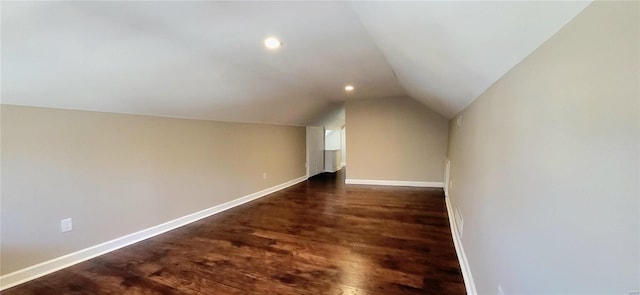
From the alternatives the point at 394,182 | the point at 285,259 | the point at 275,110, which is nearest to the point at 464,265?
the point at 285,259

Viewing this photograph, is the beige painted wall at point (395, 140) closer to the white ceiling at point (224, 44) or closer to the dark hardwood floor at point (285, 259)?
the dark hardwood floor at point (285, 259)

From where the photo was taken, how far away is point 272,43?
228cm

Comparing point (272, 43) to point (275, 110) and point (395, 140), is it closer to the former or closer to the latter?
point (275, 110)

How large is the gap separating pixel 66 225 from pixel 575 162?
141 inches

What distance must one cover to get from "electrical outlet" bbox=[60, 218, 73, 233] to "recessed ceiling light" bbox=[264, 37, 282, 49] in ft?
8.01

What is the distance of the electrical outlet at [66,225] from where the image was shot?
2.51m

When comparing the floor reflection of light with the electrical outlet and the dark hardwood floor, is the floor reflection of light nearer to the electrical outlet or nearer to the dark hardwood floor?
the dark hardwood floor

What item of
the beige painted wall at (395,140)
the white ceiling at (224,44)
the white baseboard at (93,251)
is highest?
the white ceiling at (224,44)

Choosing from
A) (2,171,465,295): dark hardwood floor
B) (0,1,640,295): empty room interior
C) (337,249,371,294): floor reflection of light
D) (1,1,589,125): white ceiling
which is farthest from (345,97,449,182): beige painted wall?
(337,249,371,294): floor reflection of light

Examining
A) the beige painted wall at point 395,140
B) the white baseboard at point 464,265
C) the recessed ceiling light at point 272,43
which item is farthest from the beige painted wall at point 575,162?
the beige painted wall at point 395,140

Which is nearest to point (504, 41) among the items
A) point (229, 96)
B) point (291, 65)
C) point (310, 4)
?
point (310, 4)

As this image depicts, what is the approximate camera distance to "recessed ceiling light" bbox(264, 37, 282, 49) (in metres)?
2.20

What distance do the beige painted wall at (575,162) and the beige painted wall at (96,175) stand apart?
11.2 feet

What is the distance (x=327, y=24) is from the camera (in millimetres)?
1948
